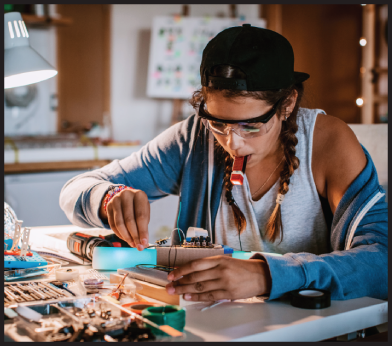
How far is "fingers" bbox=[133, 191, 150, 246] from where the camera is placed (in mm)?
1045

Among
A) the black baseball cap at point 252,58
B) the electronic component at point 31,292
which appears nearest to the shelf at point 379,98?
the black baseball cap at point 252,58

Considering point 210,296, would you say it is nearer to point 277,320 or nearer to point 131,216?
point 277,320

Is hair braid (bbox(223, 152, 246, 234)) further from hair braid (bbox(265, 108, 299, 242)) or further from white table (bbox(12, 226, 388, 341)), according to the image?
white table (bbox(12, 226, 388, 341))

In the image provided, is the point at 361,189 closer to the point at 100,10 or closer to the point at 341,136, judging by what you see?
the point at 341,136

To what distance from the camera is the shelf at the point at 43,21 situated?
12.1 ft

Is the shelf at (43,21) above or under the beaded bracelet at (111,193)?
above

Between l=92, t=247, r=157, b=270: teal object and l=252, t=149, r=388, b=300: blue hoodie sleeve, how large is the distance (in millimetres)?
276

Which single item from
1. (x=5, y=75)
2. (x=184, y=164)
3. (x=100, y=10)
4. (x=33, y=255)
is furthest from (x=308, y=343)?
(x=100, y=10)

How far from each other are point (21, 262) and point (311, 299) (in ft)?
2.20

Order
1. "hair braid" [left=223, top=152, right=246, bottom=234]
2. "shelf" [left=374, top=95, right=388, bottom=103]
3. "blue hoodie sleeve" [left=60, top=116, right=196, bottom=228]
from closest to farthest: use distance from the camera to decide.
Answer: "hair braid" [left=223, top=152, right=246, bottom=234] < "blue hoodie sleeve" [left=60, top=116, right=196, bottom=228] < "shelf" [left=374, top=95, right=388, bottom=103]

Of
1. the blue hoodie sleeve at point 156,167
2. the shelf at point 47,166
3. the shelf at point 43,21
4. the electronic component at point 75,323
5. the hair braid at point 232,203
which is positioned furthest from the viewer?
the shelf at point 43,21

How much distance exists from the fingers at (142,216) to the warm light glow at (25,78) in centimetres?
50

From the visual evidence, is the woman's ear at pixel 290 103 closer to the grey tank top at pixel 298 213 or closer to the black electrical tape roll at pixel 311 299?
the grey tank top at pixel 298 213

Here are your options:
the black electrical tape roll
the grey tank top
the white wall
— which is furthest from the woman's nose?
the white wall
